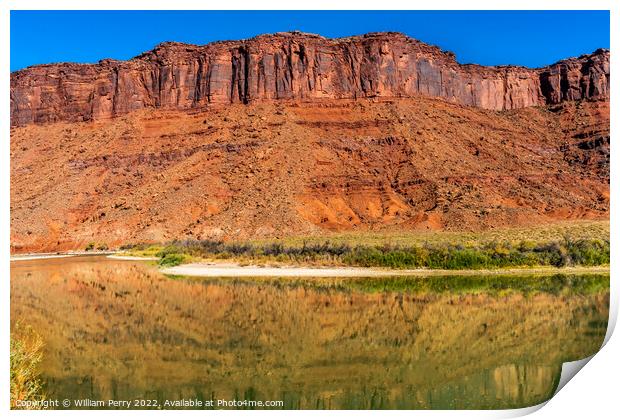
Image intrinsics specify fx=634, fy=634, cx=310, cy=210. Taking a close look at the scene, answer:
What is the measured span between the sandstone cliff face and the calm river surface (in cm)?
5093

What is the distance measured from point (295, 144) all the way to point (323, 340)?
50.8m

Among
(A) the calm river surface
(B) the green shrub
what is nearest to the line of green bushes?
(A) the calm river surface

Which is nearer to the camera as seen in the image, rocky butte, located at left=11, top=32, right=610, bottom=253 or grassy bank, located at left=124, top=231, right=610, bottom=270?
grassy bank, located at left=124, top=231, right=610, bottom=270

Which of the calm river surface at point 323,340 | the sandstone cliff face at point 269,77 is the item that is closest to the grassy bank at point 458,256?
the calm river surface at point 323,340

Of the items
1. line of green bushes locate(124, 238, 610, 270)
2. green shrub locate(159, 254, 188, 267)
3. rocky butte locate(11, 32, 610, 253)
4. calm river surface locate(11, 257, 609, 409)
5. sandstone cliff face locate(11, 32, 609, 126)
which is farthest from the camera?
sandstone cliff face locate(11, 32, 609, 126)

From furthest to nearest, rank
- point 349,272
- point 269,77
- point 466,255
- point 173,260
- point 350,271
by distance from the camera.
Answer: point 269,77 → point 173,260 → point 466,255 → point 350,271 → point 349,272

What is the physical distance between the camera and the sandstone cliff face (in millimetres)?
71312

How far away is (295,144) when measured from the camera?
63812mm

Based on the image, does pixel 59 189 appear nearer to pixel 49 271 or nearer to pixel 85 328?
pixel 49 271

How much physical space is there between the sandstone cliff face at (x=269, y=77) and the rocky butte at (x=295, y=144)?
18 centimetres

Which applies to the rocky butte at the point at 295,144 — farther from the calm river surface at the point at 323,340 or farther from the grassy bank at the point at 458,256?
the calm river surface at the point at 323,340

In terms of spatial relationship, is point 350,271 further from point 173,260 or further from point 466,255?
point 173,260

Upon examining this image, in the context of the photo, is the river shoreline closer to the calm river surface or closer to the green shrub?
the calm river surface

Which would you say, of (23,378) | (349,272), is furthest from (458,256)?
(23,378)
